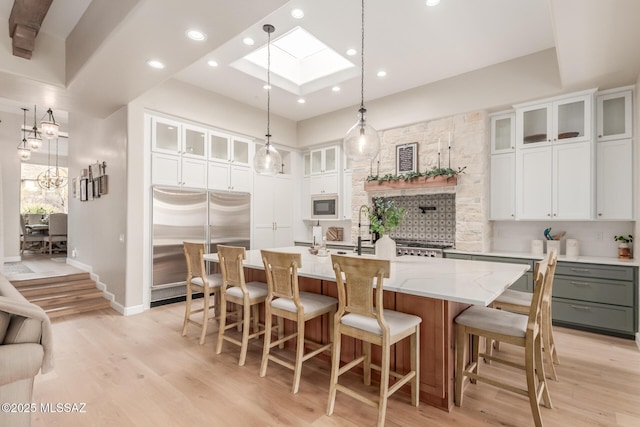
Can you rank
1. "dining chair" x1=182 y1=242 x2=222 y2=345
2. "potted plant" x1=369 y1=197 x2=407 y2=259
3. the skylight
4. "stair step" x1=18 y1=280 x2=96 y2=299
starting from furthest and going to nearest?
"stair step" x1=18 y1=280 x2=96 y2=299, the skylight, "dining chair" x1=182 y1=242 x2=222 y2=345, "potted plant" x1=369 y1=197 x2=407 y2=259

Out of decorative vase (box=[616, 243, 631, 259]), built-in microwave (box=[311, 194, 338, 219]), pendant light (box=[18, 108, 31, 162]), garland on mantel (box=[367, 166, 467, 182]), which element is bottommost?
decorative vase (box=[616, 243, 631, 259])

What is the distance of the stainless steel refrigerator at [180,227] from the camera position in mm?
4566

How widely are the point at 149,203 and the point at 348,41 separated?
3.38m

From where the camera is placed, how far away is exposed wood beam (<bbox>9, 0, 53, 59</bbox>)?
2.80 metres

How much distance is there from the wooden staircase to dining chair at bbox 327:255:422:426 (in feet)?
13.5

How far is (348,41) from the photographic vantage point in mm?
3643

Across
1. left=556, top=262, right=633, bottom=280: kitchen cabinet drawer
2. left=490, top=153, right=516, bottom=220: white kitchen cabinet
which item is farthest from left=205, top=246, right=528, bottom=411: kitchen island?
left=490, top=153, right=516, bottom=220: white kitchen cabinet

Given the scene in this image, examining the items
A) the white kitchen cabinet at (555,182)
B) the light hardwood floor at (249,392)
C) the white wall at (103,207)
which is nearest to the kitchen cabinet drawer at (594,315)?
the light hardwood floor at (249,392)

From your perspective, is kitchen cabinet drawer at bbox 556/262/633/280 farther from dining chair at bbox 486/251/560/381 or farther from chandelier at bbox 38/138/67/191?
chandelier at bbox 38/138/67/191

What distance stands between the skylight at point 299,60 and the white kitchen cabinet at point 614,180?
3.27m

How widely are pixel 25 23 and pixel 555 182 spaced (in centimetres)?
595

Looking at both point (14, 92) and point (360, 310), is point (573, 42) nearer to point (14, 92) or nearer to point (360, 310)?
point (360, 310)

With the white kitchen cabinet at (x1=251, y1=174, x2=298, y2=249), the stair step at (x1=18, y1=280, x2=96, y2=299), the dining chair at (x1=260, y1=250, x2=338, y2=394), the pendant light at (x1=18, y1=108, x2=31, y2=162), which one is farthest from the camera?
the pendant light at (x1=18, y1=108, x2=31, y2=162)

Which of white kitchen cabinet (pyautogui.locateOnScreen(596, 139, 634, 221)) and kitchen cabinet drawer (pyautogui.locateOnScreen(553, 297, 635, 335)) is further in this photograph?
white kitchen cabinet (pyautogui.locateOnScreen(596, 139, 634, 221))
